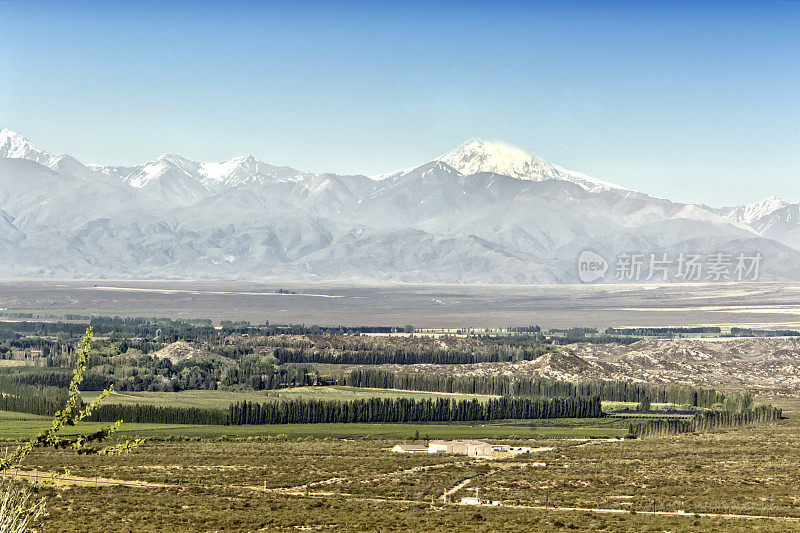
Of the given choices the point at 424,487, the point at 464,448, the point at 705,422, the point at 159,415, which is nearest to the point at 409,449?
the point at 464,448

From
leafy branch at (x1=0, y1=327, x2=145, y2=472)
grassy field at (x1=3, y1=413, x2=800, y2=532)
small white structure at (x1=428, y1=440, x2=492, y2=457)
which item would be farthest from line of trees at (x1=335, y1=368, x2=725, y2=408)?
leafy branch at (x1=0, y1=327, x2=145, y2=472)

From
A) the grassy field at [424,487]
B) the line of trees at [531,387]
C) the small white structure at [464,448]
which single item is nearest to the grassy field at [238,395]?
the line of trees at [531,387]

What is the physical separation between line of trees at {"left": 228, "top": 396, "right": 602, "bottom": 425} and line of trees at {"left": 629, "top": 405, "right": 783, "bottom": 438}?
1631 centimetres

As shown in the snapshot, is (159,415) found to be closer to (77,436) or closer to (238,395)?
(238,395)

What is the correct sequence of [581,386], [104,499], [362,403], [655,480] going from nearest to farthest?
[104,499] → [655,480] → [362,403] → [581,386]

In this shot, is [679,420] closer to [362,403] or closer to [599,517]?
[362,403]

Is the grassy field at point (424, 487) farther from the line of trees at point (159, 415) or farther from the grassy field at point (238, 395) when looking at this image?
the grassy field at point (238, 395)

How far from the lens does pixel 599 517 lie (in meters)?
54.0

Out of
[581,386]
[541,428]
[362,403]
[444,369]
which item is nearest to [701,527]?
[541,428]

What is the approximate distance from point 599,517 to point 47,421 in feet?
260

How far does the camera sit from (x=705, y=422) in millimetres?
113812

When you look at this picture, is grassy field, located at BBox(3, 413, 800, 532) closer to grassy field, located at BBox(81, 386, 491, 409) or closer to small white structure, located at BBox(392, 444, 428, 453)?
small white structure, located at BBox(392, 444, 428, 453)

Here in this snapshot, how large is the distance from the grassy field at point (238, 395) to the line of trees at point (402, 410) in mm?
14647

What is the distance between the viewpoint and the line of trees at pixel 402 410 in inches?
4788
